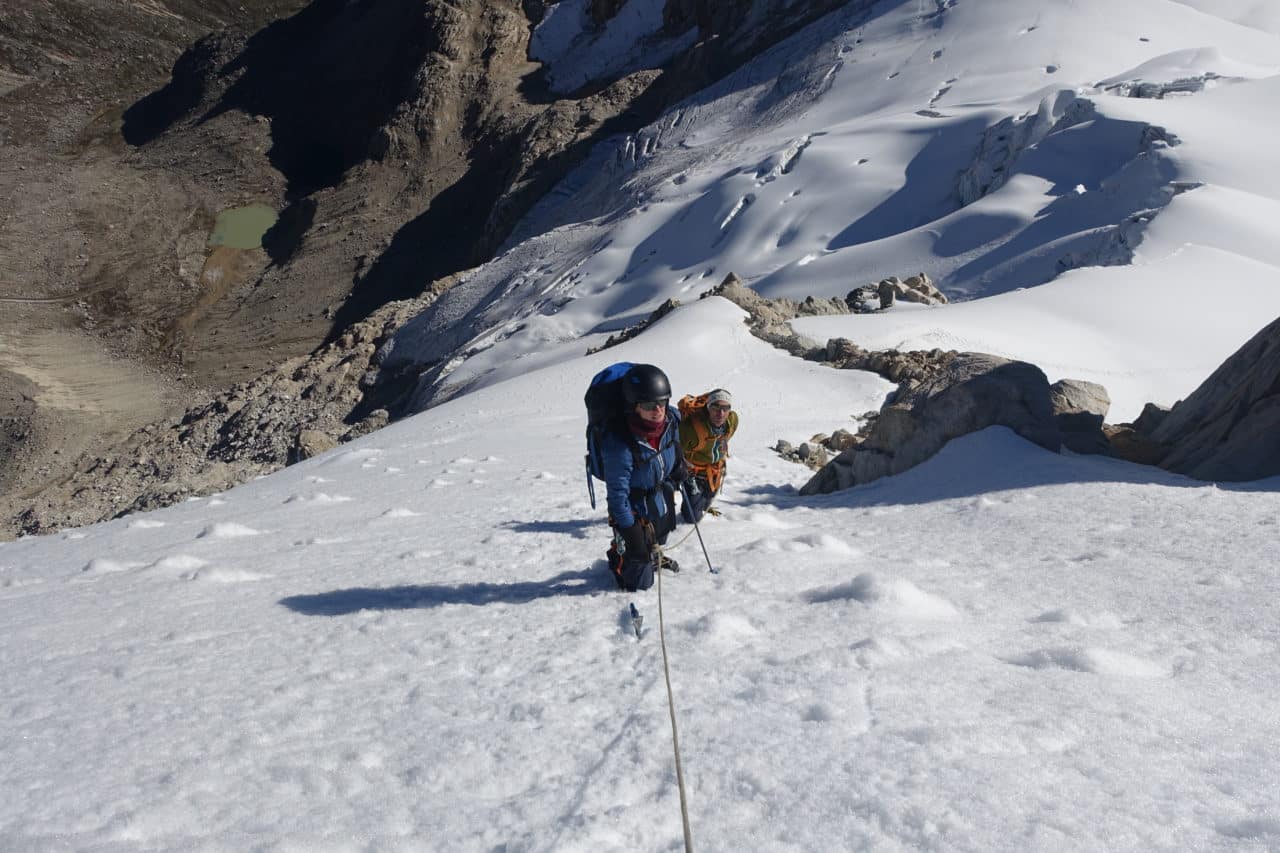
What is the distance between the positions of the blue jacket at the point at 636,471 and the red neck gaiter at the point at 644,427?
1.3 inches

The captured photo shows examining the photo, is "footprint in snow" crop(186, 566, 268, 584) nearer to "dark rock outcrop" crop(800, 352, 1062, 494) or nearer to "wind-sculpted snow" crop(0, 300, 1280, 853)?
"wind-sculpted snow" crop(0, 300, 1280, 853)

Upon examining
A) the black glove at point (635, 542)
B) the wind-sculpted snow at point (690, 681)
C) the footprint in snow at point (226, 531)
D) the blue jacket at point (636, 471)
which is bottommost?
the wind-sculpted snow at point (690, 681)

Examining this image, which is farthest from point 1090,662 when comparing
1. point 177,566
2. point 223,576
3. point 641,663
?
point 177,566

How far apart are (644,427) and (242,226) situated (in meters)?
49.2

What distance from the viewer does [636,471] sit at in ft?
15.8

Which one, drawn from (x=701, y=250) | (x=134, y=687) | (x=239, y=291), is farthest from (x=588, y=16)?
(x=134, y=687)

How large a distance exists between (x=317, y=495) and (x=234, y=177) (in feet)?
163

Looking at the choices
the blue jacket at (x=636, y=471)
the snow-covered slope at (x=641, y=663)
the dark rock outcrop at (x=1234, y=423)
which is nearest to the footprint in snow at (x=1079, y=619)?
the snow-covered slope at (x=641, y=663)

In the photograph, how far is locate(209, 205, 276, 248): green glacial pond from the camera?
45625mm

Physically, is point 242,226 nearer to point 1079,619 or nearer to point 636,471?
point 636,471

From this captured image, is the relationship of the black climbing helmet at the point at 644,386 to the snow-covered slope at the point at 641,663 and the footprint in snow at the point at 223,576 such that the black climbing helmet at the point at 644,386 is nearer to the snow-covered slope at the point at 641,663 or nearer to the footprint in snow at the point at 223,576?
the snow-covered slope at the point at 641,663

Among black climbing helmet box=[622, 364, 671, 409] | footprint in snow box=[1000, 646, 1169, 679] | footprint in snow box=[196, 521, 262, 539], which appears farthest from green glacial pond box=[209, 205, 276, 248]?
footprint in snow box=[1000, 646, 1169, 679]

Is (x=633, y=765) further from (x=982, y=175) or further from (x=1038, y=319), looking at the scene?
(x=982, y=175)

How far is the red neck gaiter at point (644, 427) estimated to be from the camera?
4.60 metres
